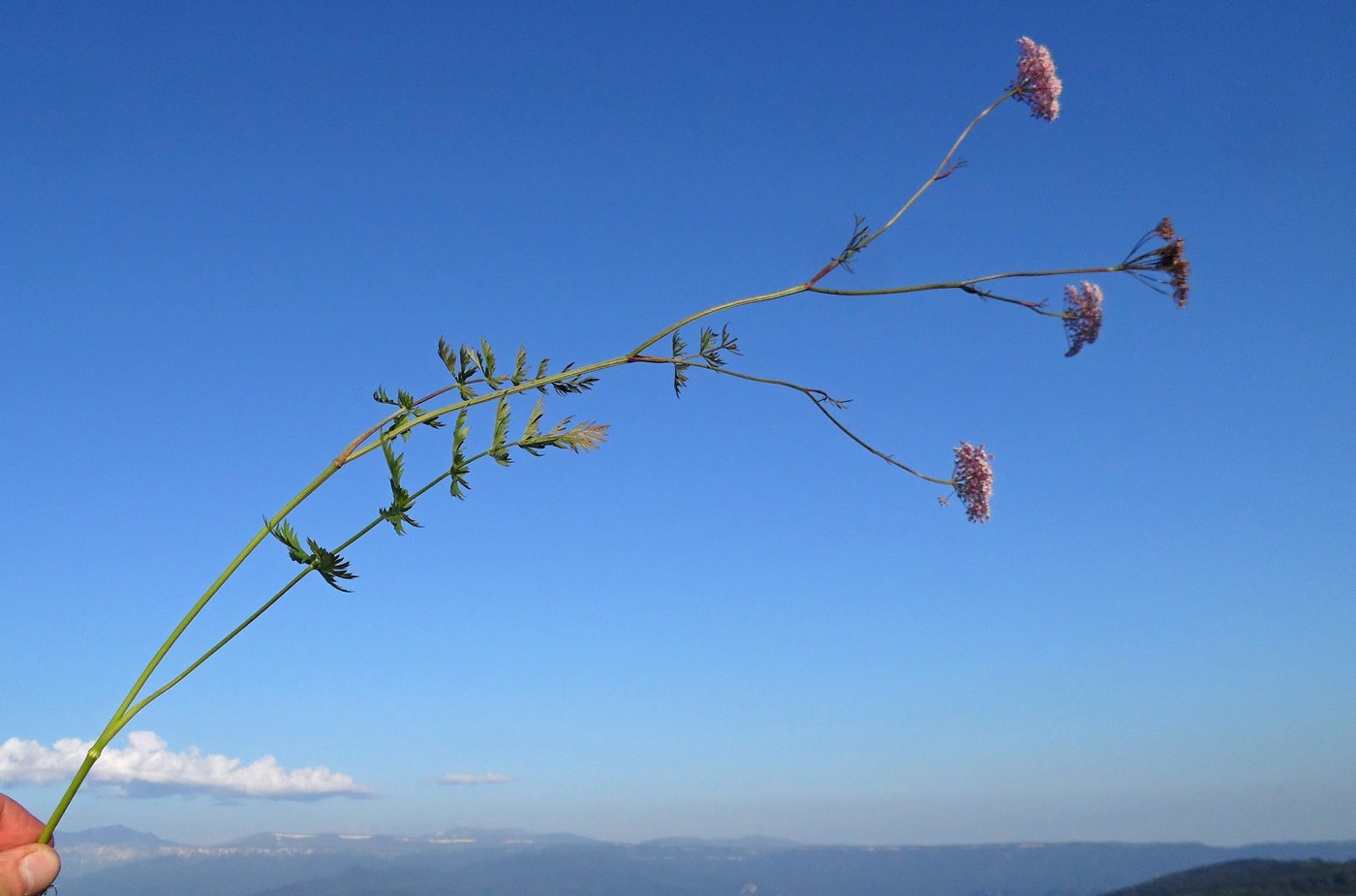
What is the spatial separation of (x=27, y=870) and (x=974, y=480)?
2.76 metres

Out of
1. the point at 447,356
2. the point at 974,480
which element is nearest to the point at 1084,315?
the point at 974,480

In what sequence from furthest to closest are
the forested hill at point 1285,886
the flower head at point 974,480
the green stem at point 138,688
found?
the forested hill at point 1285,886
the flower head at point 974,480
the green stem at point 138,688

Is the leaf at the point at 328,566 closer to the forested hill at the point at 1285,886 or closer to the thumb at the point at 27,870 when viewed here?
the thumb at the point at 27,870

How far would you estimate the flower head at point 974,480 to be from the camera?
3.06 metres

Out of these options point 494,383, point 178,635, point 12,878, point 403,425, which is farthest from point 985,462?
point 12,878

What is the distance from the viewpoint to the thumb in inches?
76.3

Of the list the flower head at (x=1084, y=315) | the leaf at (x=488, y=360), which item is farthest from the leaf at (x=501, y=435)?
the flower head at (x=1084, y=315)

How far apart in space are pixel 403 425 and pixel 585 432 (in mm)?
519

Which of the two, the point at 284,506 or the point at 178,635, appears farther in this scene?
the point at 284,506

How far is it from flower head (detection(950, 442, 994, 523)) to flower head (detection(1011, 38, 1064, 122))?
→ 52.7 inches

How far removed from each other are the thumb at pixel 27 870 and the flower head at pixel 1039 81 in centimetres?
374

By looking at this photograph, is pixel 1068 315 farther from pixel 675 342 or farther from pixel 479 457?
pixel 479 457

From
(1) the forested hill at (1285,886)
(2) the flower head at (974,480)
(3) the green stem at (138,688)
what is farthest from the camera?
(1) the forested hill at (1285,886)

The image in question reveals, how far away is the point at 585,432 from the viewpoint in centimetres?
260
